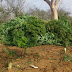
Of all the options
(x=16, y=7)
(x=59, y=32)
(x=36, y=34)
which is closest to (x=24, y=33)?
(x=36, y=34)

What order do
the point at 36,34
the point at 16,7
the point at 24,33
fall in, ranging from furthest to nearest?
the point at 16,7 → the point at 24,33 → the point at 36,34

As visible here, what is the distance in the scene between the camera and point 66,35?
17.0 feet

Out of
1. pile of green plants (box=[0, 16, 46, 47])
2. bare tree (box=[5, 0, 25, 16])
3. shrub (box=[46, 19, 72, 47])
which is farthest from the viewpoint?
bare tree (box=[5, 0, 25, 16])

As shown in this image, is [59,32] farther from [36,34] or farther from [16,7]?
[16,7]

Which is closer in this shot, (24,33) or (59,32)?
(24,33)

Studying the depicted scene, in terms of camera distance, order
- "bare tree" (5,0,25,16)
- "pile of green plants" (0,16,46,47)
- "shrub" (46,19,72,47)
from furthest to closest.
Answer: "bare tree" (5,0,25,16) < "shrub" (46,19,72,47) < "pile of green plants" (0,16,46,47)

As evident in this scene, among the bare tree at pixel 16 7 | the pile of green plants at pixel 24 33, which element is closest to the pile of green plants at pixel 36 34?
the pile of green plants at pixel 24 33

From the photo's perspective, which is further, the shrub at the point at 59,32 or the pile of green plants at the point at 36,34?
the shrub at the point at 59,32

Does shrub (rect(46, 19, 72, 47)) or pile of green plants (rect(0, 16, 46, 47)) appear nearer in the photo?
pile of green plants (rect(0, 16, 46, 47))

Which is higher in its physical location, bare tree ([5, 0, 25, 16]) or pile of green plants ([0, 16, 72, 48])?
bare tree ([5, 0, 25, 16])

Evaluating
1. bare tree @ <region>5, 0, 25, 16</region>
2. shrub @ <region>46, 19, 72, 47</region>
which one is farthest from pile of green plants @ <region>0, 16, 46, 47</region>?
bare tree @ <region>5, 0, 25, 16</region>

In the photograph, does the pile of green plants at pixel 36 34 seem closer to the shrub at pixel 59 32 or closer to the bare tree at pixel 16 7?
the shrub at pixel 59 32

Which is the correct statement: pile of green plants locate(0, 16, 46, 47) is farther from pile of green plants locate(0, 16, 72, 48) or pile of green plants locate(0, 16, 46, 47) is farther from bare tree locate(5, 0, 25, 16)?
bare tree locate(5, 0, 25, 16)

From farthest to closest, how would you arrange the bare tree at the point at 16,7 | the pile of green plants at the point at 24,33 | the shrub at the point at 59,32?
the bare tree at the point at 16,7
the shrub at the point at 59,32
the pile of green plants at the point at 24,33
